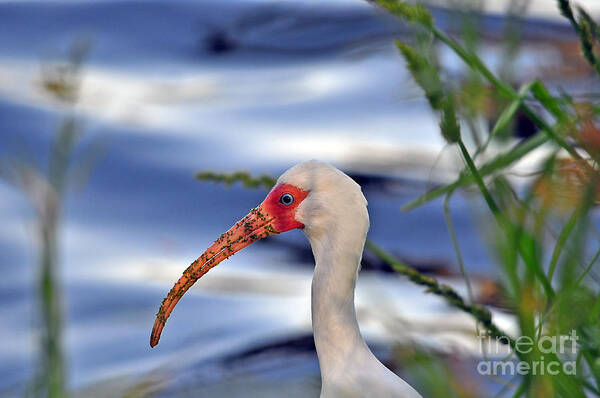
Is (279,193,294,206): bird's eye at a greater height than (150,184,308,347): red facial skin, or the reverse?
(279,193,294,206): bird's eye

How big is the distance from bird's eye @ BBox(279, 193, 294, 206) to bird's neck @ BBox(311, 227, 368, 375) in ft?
0.36

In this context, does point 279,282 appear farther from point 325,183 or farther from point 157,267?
point 325,183

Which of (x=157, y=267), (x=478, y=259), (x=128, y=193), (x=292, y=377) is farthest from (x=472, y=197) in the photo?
(x=128, y=193)

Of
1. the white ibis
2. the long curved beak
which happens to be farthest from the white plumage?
the long curved beak

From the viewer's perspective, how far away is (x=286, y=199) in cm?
172

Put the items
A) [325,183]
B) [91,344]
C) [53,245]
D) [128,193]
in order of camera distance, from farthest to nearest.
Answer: [128,193] → [91,344] → [325,183] → [53,245]

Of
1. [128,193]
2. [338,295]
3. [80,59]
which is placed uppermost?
[80,59]

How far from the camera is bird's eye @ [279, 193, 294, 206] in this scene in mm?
1717

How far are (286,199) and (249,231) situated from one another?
0.40 feet

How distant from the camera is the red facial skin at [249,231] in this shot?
67.7 inches

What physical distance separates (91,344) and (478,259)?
73.8 inches

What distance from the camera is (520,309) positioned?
3.56 feet

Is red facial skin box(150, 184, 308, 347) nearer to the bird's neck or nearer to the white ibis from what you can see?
the white ibis

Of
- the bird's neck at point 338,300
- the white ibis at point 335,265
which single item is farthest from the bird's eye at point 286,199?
the bird's neck at point 338,300
